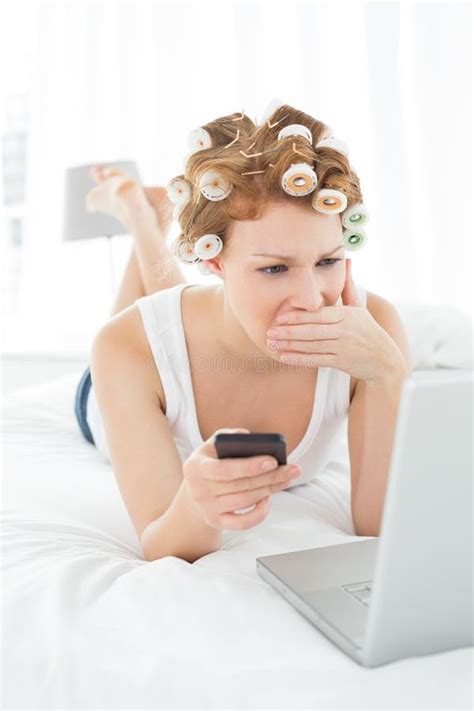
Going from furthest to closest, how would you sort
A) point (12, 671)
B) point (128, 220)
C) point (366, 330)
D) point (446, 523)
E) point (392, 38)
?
point (392, 38) < point (128, 220) < point (366, 330) < point (12, 671) < point (446, 523)

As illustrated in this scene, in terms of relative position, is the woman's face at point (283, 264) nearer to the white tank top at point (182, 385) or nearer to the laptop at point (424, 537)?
the white tank top at point (182, 385)

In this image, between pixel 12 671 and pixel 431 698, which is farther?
pixel 12 671

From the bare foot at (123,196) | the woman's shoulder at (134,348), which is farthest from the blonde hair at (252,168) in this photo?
the bare foot at (123,196)

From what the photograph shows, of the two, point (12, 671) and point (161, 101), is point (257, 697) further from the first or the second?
point (161, 101)

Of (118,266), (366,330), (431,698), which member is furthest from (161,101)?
(431,698)

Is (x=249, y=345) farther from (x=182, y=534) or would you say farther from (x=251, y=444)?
(x=251, y=444)

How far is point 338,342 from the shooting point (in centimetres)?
136

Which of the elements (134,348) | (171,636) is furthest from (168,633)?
(134,348)

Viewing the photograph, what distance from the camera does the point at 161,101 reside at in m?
3.86

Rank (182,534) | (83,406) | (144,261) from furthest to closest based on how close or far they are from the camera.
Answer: (144,261) → (83,406) → (182,534)

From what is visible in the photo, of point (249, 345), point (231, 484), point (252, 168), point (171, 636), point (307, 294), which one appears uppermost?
point (252, 168)

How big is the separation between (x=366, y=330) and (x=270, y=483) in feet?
1.60

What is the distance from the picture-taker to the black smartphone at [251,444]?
3.04 ft

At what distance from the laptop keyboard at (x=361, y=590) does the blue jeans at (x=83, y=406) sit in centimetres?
125
